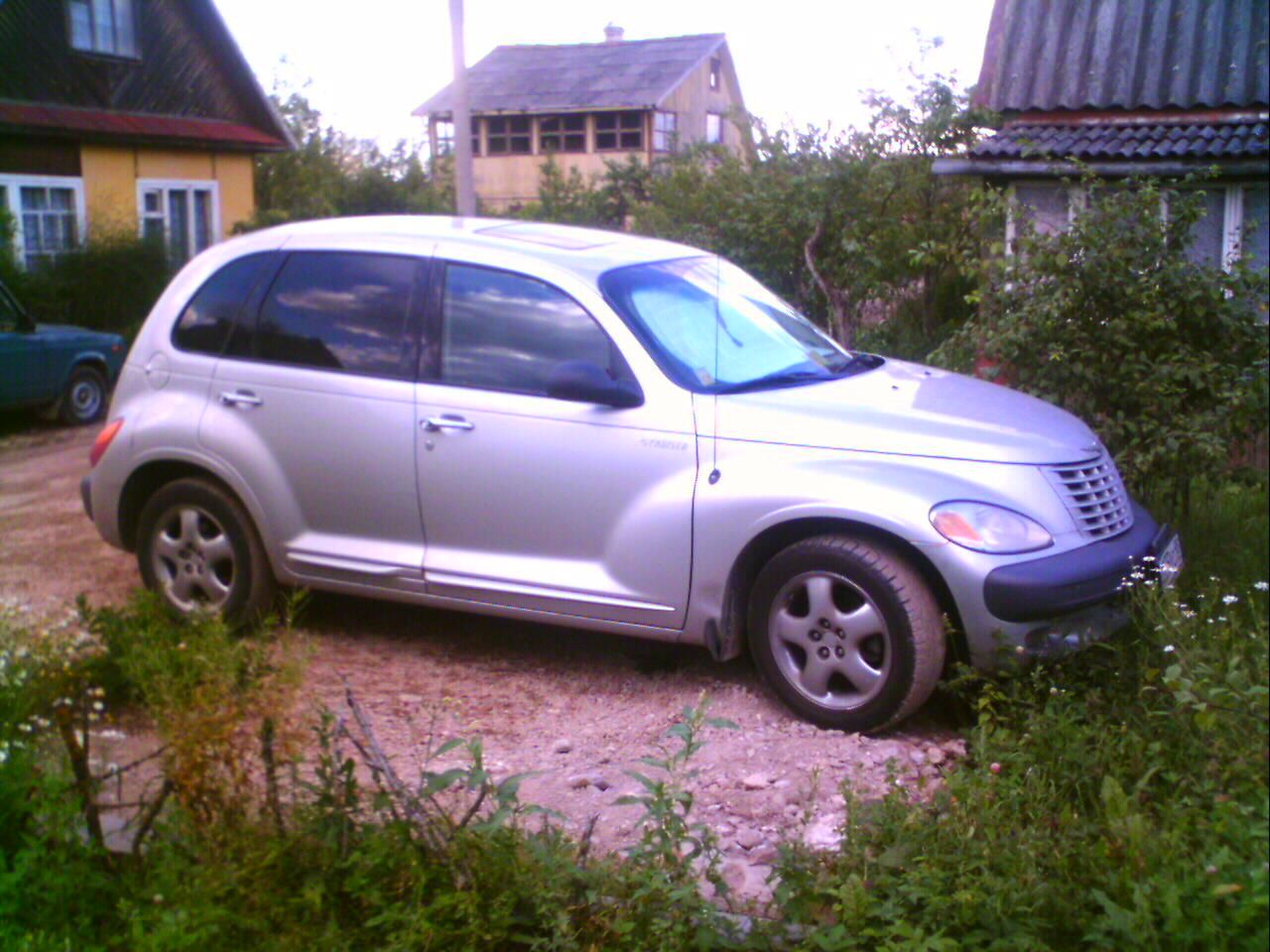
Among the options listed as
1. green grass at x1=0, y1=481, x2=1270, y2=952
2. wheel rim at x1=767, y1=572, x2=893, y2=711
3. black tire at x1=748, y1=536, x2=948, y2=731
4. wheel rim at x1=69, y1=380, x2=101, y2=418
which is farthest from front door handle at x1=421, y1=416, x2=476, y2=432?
wheel rim at x1=69, y1=380, x2=101, y2=418

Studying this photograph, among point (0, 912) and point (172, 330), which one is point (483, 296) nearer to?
point (172, 330)

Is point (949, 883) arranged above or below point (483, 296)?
below

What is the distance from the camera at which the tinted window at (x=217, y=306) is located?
21.6 ft

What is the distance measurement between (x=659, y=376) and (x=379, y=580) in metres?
1.54

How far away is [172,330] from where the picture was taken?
6.70 meters

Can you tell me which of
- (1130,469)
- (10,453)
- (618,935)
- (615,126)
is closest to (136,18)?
(10,453)

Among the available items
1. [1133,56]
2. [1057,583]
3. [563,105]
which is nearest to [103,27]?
[1133,56]

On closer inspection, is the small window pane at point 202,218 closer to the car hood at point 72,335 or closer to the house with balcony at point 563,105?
the house with balcony at point 563,105

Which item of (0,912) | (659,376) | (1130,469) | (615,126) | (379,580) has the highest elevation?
(615,126)

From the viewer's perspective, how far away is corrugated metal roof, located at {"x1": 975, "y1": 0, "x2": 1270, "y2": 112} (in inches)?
461

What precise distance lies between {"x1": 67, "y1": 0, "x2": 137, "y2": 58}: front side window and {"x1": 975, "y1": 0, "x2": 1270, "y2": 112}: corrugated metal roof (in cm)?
1403

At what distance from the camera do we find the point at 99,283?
65.3ft

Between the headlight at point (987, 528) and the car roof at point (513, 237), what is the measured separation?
6.08 ft

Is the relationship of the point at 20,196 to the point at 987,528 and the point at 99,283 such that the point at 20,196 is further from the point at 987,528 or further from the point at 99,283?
the point at 987,528
